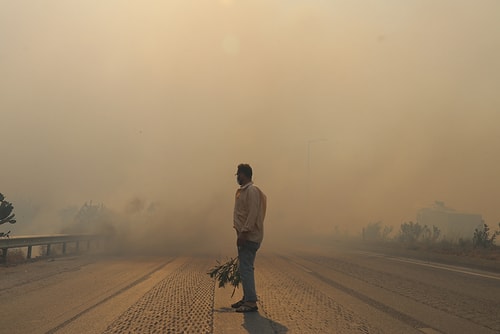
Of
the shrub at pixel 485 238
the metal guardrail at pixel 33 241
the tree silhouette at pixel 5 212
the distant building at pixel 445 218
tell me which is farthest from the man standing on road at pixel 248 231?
the distant building at pixel 445 218

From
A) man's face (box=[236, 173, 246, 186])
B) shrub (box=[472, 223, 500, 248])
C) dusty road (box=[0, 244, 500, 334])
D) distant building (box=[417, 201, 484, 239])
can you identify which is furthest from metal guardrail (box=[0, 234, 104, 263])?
distant building (box=[417, 201, 484, 239])

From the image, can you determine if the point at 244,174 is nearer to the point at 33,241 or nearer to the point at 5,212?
the point at 33,241

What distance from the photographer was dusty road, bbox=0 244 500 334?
5922 millimetres

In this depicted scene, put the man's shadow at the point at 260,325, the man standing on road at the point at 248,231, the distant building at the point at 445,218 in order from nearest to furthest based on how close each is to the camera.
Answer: the man's shadow at the point at 260,325 < the man standing on road at the point at 248,231 < the distant building at the point at 445,218

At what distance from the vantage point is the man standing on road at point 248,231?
696cm

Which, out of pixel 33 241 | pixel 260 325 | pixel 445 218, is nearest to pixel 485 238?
pixel 33 241

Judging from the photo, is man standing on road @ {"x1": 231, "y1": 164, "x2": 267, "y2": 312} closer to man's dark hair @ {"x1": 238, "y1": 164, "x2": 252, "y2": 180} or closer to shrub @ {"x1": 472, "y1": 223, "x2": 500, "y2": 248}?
man's dark hair @ {"x1": 238, "y1": 164, "x2": 252, "y2": 180}

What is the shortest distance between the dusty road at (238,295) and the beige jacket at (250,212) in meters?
1.17

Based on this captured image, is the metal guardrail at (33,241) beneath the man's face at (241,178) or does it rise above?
beneath

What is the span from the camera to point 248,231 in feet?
22.9

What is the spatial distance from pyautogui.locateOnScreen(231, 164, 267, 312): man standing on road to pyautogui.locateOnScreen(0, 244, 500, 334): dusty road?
30 cm

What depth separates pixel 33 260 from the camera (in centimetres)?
1530

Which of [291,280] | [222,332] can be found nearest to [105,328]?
[222,332]

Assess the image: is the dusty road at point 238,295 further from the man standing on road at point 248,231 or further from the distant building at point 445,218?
the distant building at point 445,218
